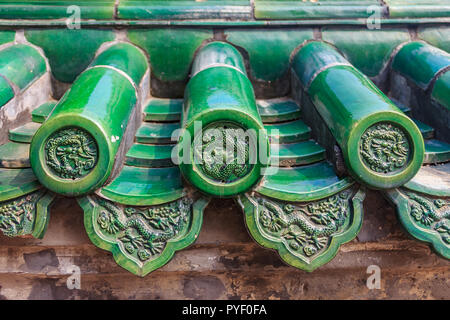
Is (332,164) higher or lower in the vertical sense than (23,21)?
Answer: lower

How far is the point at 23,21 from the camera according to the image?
7.95 feet

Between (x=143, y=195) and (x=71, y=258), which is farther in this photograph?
(x=71, y=258)

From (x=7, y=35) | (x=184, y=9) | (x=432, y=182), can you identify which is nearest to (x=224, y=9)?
(x=184, y=9)

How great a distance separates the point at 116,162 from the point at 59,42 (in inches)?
45.7

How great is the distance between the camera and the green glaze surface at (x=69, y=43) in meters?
2.44

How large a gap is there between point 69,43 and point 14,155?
35.0 inches

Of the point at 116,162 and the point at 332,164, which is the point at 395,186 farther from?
the point at 116,162

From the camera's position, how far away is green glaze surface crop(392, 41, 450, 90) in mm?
2184

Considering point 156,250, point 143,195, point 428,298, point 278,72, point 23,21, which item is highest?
point 23,21

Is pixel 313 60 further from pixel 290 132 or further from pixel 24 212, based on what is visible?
pixel 24 212

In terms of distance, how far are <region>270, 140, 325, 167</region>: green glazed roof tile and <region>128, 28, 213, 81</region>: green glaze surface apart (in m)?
0.88

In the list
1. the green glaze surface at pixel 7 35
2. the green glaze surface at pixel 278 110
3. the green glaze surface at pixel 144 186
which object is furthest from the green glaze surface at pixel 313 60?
the green glaze surface at pixel 7 35

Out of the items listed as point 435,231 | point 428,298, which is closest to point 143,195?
point 435,231

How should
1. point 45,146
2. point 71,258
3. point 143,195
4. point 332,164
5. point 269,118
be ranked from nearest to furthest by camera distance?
1. point 45,146
2. point 143,195
3. point 332,164
4. point 71,258
5. point 269,118
